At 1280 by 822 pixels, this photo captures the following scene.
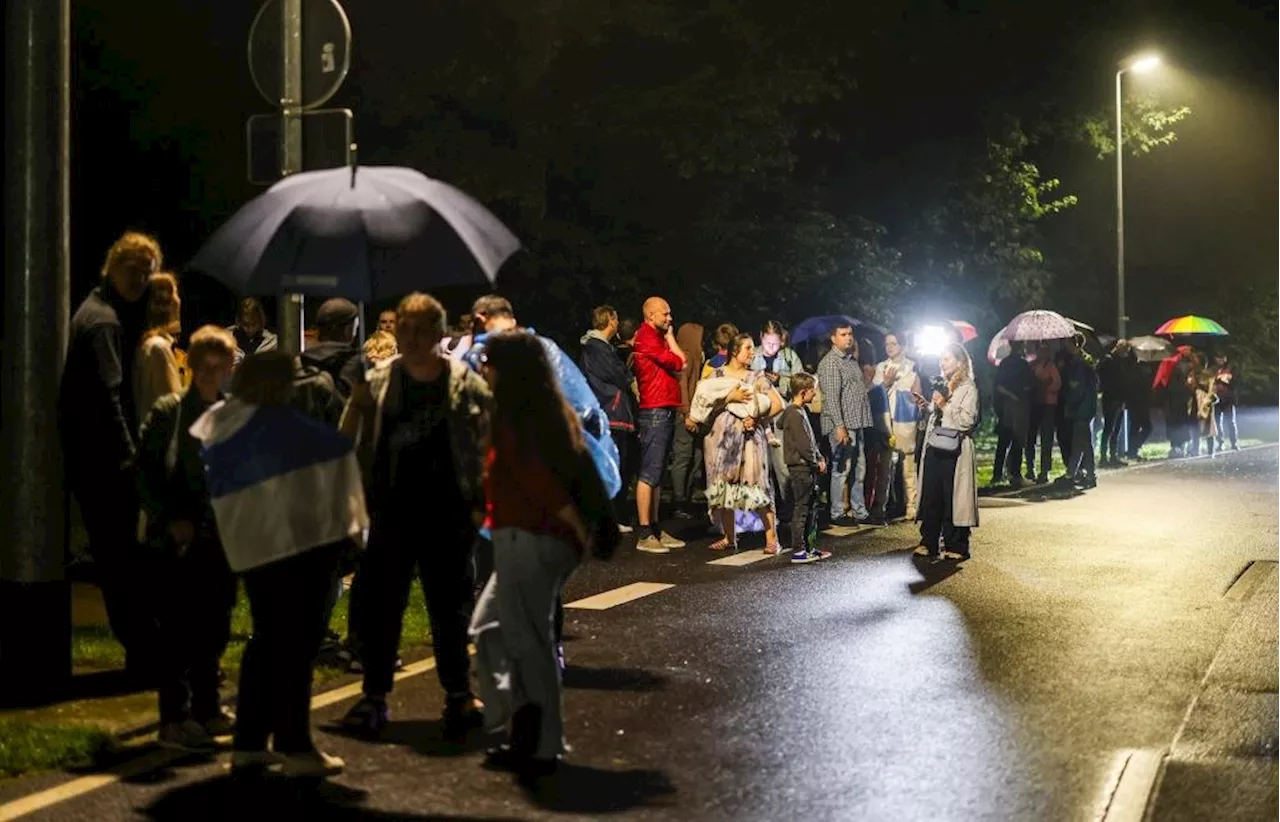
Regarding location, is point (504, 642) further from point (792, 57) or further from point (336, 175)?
point (792, 57)

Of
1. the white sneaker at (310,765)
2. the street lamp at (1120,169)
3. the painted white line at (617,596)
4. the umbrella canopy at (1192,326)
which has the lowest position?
the white sneaker at (310,765)

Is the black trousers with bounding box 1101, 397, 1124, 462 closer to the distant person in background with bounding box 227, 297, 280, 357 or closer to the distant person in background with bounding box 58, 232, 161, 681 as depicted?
the distant person in background with bounding box 227, 297, 280, 357

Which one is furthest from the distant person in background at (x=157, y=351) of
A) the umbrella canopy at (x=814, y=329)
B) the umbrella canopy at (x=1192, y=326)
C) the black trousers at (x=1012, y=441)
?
the umbrella canopy at (x=1192, y=326)

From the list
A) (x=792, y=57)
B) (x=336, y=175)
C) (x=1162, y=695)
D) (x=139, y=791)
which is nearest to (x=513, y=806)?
(x=139, y=791)

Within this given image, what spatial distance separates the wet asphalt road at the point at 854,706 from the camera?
6539 millimetres

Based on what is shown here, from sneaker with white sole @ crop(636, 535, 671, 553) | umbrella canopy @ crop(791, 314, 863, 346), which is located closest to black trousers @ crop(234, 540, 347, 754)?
sneaker with white sole @ crop(636, 535, 671, 553)

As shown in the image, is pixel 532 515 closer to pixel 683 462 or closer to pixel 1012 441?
pixel 683 462

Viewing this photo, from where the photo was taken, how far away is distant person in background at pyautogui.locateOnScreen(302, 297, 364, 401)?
332 inches

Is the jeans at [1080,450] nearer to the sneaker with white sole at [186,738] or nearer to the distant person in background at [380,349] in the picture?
the distant person in background at [380,349]

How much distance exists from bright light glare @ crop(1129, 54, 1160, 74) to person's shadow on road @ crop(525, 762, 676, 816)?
29.4 metres

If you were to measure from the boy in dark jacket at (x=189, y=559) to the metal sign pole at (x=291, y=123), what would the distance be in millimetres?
1348

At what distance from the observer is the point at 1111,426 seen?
27.7 m

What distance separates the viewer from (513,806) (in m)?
6.45

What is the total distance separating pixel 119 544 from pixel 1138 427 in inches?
901
